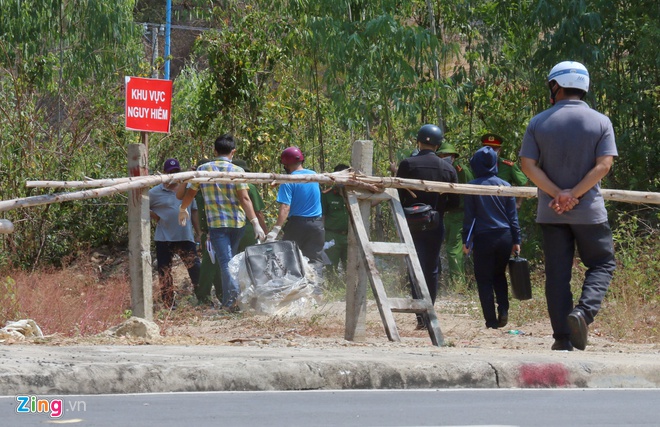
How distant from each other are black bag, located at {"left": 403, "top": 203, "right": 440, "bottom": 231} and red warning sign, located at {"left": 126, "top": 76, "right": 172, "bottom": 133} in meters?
2.30

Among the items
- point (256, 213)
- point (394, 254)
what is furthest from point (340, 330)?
point (256, 213)

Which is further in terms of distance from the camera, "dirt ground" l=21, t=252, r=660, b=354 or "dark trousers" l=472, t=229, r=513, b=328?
"dark trousers" l=472, t=229, r=513, b=328

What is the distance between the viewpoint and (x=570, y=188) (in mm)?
7988

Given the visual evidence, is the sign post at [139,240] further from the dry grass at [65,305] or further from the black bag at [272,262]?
the black bag at [272,262]

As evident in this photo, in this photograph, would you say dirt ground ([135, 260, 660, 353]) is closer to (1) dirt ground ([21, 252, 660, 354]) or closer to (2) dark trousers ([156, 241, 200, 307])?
(1) dirt ground ([21, 252, 660, 354])

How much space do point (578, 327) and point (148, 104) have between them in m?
4.66

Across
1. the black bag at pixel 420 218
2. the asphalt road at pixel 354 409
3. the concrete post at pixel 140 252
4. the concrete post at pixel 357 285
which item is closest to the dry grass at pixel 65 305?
the concrete post at pixel 140 252

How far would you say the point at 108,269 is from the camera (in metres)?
15.5

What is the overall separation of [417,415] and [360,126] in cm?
1150

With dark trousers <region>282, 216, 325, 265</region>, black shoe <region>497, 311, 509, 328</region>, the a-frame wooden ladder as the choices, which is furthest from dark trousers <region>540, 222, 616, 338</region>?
dark trousers <region>282, 216, 325, 265</region>

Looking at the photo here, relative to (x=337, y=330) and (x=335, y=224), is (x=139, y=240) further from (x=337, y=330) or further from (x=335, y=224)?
(x=335, y=224)

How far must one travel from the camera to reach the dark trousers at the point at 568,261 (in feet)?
26.1

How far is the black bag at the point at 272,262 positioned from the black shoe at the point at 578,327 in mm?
4153

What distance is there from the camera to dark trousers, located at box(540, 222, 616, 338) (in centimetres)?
796
